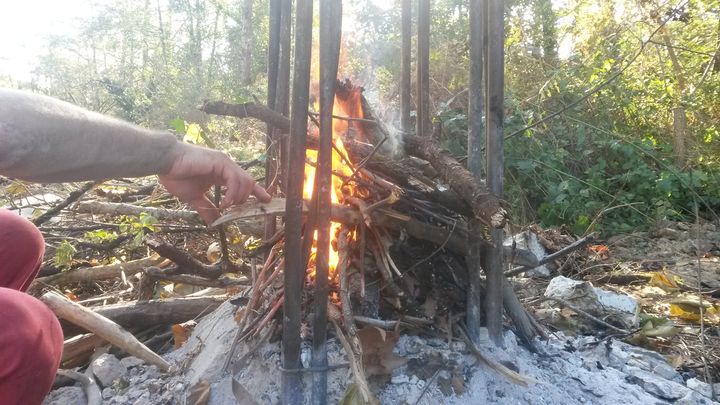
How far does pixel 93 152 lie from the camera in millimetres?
1336

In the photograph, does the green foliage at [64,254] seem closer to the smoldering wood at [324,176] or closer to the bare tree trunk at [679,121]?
the smoldering wood at [324,176]

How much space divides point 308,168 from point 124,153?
→ 0.93m

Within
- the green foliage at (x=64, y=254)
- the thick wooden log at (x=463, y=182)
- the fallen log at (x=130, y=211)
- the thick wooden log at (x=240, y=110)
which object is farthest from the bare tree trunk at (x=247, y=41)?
the thick wooden log at (x=240, y=110)

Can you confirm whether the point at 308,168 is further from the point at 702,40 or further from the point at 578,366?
the point at 702,40

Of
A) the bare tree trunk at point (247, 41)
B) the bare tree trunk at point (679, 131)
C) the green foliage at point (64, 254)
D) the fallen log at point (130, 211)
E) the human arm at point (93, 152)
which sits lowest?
the green foliage at point (64, 254)

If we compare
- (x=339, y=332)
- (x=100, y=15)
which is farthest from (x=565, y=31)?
(x=100, y=15)

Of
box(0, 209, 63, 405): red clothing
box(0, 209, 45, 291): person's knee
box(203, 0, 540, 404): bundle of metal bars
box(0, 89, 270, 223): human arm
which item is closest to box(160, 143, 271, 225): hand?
box(0, 89, 270, 223): human arm

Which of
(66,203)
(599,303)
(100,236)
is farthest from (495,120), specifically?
(66,203)

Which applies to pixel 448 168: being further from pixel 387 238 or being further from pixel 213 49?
pixel 213 49

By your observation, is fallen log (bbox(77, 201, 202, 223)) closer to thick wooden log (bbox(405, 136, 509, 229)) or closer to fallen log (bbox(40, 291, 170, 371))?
fallen log (bbox(40, 291, 170, 371))

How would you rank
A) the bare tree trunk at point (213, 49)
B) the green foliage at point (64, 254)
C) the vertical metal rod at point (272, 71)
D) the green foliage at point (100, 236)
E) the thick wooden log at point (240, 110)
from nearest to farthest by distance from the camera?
the thick wooden log at point (240, 110) < the vertical metal rod at point (272, 71) < the green foliage at point (64, 254) < the green foliage at point (100, 236) < the bare tree trunk at point (213, 49)

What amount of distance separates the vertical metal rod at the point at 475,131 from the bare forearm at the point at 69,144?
1107mm

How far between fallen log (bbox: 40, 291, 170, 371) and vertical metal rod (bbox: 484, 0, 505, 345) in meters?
1.52

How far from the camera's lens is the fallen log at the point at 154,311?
2.57m
